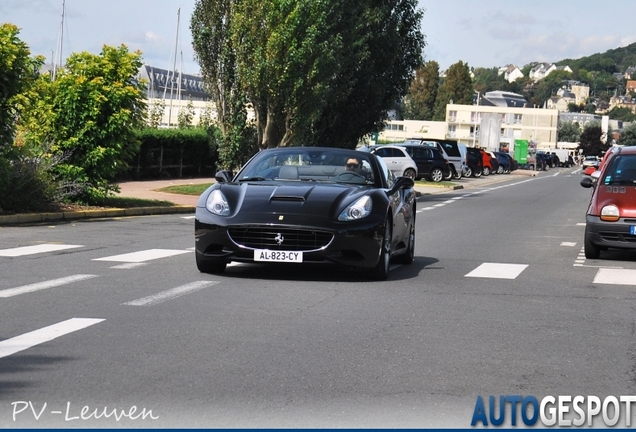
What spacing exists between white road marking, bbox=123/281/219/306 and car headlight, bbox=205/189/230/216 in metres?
0.80

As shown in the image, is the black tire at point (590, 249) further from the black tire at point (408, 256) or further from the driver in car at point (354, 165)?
the driver in car at point (354, 165)

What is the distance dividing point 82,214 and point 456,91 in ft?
520

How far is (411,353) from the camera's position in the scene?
25.7 feet

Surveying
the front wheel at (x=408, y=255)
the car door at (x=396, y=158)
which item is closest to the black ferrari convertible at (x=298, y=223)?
the front wheel at (x=408, y=255)

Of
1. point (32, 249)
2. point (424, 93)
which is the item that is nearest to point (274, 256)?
point (32, 249)

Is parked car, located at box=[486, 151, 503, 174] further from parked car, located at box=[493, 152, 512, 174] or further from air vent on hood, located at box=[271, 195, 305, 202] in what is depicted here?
air vent on hood, located at box=[271, 195, 305, 202]

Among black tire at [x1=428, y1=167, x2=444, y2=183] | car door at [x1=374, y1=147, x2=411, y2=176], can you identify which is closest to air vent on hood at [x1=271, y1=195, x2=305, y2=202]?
car door at [x1=374, y1=147, x2=411, y2=176]

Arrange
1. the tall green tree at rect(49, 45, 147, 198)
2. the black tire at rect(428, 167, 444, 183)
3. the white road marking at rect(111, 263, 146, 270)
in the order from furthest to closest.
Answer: the black tire at rect(428, 167, 444, 183) < the tall green tree at rect(49, 45, 147, 198) < the white road marking at rect(111, 263, 146, 270)

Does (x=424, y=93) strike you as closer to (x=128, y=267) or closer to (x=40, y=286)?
(x=128, y=267)

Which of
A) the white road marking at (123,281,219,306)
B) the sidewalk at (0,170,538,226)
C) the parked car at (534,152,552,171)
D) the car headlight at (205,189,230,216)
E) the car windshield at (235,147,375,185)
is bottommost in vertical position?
the white road marking at (123,281,219,306)

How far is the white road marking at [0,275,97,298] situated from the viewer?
10328 millimetres

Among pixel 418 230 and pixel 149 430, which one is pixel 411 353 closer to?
pixel 149 430

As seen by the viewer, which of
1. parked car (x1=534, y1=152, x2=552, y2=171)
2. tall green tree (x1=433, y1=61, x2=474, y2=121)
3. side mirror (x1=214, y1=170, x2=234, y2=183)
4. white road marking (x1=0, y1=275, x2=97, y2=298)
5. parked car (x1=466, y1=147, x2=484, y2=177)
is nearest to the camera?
white road marking (x1=0, y1=275, x2=97, y2=298)

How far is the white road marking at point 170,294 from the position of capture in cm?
990
